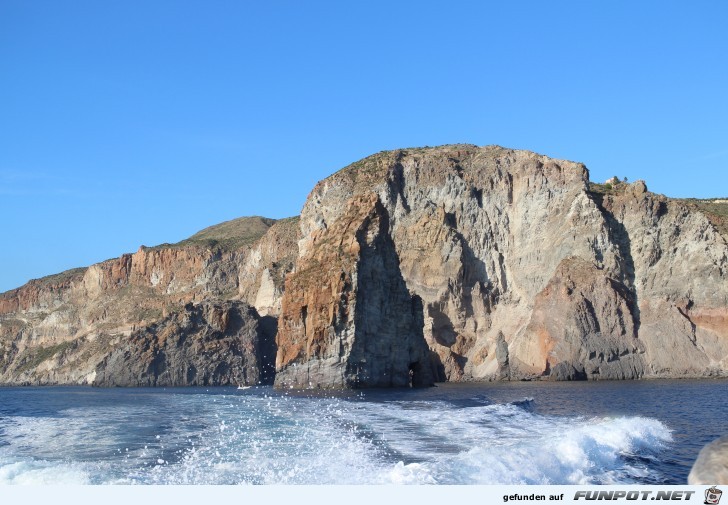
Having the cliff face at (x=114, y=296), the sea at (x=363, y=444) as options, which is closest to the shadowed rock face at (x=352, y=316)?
the sea at (x=363, y=444)

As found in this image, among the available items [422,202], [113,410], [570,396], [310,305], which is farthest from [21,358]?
[570,396]

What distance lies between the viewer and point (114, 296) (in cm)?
14725

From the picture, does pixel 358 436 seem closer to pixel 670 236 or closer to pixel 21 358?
pixel 670 236

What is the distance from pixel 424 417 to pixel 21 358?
439ft

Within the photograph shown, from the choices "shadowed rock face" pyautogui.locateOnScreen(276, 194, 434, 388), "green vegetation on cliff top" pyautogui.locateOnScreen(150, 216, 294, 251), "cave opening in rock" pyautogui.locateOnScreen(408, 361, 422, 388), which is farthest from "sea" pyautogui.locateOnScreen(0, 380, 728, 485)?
"green vegetation on cliff top" pyautogui.locateOnScreen(150, 216, 294, 251)

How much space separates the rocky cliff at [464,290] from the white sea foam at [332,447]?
2663cm

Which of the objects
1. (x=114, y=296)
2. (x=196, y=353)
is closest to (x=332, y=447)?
(x=196, y=353)

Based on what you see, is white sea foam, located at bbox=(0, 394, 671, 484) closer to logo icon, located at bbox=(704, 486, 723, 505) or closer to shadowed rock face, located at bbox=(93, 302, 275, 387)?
logo icon, located at bbox=(704, 486, 723, 505)

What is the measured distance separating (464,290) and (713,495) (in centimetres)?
8257

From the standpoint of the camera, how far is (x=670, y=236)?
276 feet

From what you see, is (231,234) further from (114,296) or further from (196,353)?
(196,353)

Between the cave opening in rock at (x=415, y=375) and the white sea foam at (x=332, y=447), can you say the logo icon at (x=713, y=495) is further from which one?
the cave opening in rock at (x=415, y=375)

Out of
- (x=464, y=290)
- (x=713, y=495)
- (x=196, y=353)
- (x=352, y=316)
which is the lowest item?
(x=713, y=495)

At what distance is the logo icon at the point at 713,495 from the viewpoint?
36.6ft
